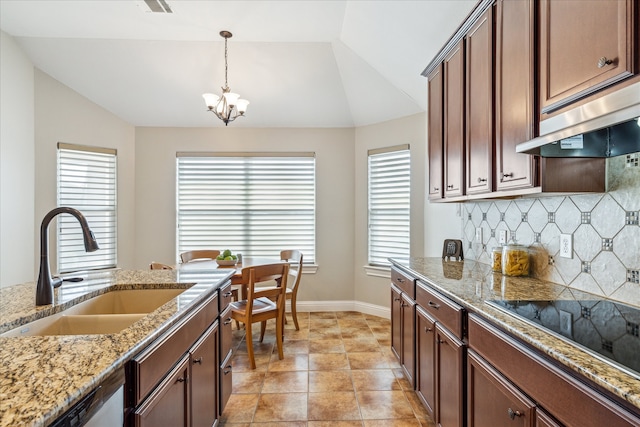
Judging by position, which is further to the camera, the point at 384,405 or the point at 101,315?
the point at 384,405

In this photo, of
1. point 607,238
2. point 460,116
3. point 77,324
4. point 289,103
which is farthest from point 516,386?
point 289,103

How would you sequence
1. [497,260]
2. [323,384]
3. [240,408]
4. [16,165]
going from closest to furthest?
[497,260]
[240,408]
[323,384]
[16,165]

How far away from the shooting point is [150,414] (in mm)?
1123

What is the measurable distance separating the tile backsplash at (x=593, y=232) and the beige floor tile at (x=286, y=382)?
1868 millimetres

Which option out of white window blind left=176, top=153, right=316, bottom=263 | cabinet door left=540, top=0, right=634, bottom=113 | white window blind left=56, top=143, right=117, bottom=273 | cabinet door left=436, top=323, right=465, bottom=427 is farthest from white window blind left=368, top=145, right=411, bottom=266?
white window blind left=56, top=143, right=117, bottom=273

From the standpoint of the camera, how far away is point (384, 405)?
2.32 m

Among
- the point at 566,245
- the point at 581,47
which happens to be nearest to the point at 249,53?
the point at 581,47

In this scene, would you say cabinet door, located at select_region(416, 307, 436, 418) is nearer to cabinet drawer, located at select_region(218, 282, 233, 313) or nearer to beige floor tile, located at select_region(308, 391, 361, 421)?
beige floor tile, located at select_region(308, 391, 361, 421)

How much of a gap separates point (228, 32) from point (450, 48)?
207cm

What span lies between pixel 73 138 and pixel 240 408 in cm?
356

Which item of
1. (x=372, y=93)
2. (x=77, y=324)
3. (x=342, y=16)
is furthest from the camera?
(x=372, y=93)

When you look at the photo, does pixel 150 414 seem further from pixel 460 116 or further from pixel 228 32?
pixel 228 32

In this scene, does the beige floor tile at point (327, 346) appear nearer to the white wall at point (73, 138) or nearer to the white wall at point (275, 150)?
the white wall at point (275, 150)

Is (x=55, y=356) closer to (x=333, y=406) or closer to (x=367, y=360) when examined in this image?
(x=333, y=406)
